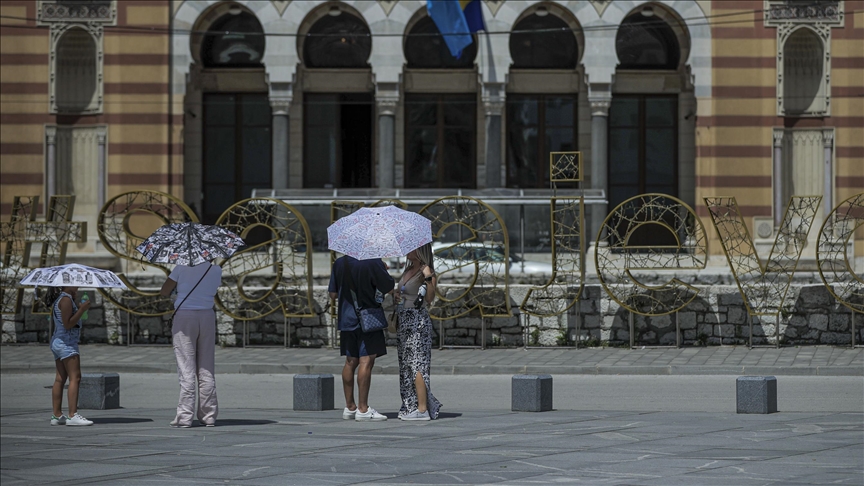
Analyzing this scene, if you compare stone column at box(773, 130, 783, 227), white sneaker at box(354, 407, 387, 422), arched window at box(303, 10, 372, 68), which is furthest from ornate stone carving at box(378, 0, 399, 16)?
white sneaker at box(354, 407, 387, 422)

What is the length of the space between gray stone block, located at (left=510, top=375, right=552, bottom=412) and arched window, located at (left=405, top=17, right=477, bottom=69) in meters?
20.6

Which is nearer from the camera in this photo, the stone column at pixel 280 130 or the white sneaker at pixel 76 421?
the white sneaker at pixel 76 421

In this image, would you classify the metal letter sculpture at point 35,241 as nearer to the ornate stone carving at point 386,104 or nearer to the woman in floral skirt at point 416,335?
the woman in floral skirt at point 416,335

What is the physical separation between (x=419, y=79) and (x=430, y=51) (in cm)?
81

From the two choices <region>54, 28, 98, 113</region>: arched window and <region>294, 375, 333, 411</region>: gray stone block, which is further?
<region>54, 28, 98, 113</region>: arched window

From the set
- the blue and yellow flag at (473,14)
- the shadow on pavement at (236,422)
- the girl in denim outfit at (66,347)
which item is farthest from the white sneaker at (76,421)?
the blue and yellow flag at (473,14)

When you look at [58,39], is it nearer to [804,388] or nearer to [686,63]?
[686,63]

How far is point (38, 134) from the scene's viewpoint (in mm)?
31109

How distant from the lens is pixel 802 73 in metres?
31.3

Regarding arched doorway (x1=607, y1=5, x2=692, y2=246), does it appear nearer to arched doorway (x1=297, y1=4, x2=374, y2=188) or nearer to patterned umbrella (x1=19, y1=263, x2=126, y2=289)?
arched doorway (x1=297, y1=4, x2=374, y2=188)

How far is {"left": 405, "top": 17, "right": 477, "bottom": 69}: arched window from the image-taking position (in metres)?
32.3

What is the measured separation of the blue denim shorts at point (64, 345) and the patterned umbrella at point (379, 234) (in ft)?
9.03

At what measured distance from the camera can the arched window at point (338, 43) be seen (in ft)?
106

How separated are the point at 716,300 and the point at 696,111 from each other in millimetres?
12834
